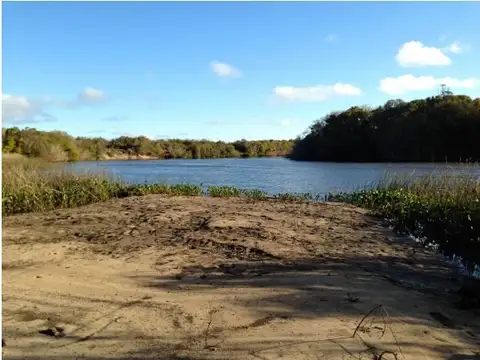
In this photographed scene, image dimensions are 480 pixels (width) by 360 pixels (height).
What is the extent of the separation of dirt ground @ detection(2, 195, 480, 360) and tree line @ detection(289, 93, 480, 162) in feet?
82.5

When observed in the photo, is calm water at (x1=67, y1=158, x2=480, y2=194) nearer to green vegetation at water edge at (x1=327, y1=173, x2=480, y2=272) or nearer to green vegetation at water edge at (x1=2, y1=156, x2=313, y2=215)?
green vegetation at water edge at (x1=327, y1=173, x2=480, y2=272)

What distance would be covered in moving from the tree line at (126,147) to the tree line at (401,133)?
27.8 metres

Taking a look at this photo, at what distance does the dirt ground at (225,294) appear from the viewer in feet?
11.1

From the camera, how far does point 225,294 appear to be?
14.9 ft

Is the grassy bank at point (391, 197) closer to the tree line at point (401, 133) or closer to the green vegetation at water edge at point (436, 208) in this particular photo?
the green vegetation at water edge at point (436, 208)

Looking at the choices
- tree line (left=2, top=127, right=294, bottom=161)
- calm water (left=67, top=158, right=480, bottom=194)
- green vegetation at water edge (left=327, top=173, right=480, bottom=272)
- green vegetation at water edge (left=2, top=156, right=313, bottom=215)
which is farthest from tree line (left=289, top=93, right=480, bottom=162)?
tree line (left=2, top=127, right=294, bottom=161)

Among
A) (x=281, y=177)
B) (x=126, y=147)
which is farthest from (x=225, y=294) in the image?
(x=126, y=147)

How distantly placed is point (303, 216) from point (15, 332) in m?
6.96

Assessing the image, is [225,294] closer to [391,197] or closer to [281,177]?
[391,197]

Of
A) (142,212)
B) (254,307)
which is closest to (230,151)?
(142,212)

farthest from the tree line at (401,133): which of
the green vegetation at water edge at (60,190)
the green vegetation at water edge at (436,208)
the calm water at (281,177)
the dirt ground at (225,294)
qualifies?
the dirt ground at (225,294)

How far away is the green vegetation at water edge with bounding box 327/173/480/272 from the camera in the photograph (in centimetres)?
805

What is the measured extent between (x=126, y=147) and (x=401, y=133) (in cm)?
4862

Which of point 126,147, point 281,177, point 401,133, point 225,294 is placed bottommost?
point 225,294
